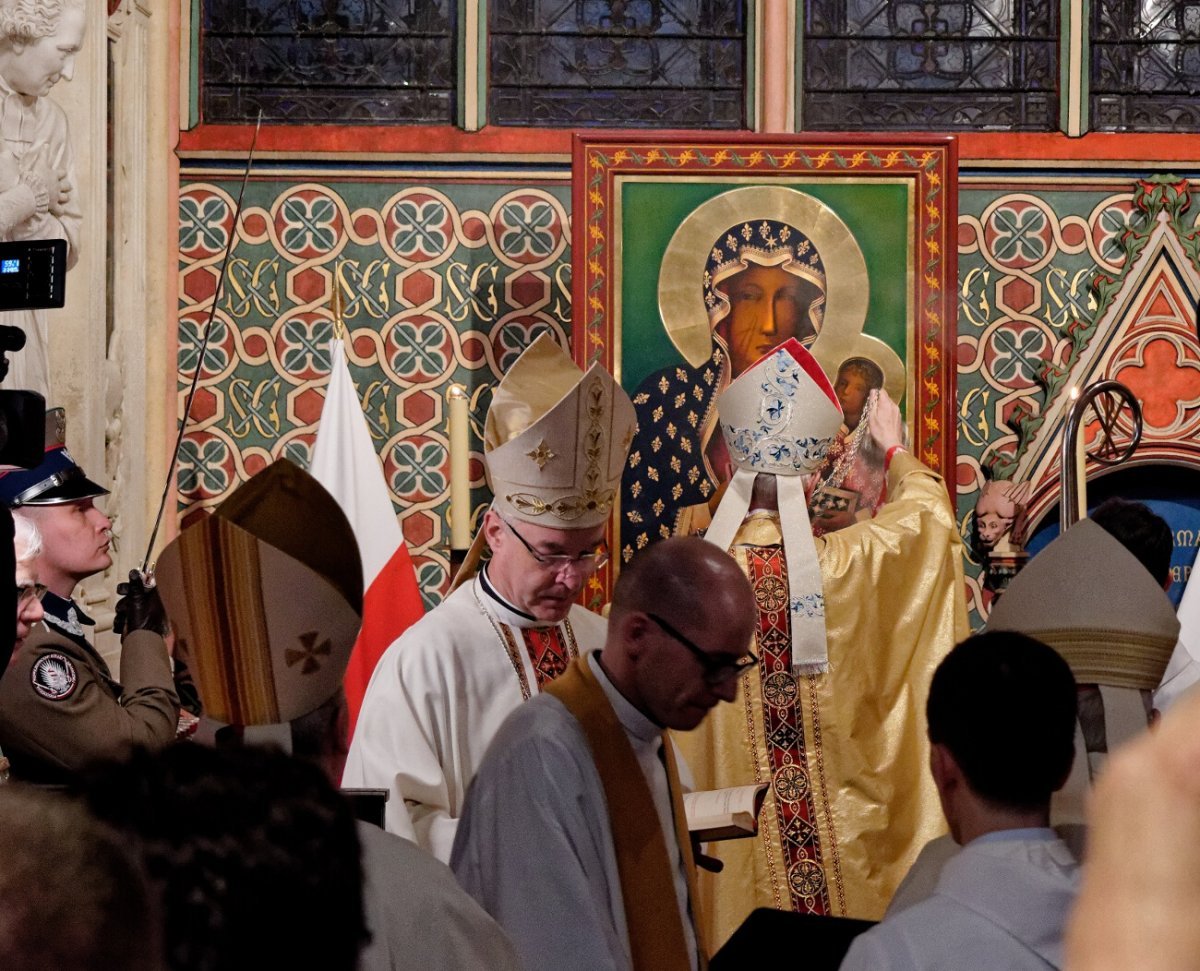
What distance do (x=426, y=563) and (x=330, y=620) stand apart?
366 centimetres

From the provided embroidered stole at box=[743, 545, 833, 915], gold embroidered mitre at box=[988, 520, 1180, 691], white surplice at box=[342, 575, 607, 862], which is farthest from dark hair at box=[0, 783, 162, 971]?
embroidered stole at box=[743, 545, 833, 915]

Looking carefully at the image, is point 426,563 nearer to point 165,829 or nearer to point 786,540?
point 786,540

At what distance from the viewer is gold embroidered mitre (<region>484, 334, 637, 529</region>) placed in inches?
137

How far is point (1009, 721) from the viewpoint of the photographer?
6.19 ft

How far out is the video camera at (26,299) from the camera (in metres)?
2.56

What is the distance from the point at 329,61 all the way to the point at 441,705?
3.43m

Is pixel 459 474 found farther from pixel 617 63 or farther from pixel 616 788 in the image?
pixel 617 63

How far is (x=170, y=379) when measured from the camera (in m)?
5.83

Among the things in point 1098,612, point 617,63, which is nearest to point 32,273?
point 1098,612

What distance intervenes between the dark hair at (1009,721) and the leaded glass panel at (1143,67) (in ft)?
15.0

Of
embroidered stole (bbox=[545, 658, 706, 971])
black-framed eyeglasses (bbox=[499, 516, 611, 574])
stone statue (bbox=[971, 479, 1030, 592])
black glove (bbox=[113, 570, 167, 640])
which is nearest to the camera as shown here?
embroidered stole (bbox=[545, 658, 706, 971])

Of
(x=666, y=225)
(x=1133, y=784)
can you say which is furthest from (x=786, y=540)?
(x=1133, y=784)

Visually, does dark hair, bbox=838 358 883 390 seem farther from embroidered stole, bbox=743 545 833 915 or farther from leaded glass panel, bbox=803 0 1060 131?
embroidered stole, bbox=743 545 833 915

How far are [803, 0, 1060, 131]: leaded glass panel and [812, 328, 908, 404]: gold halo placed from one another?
42.0 inches
